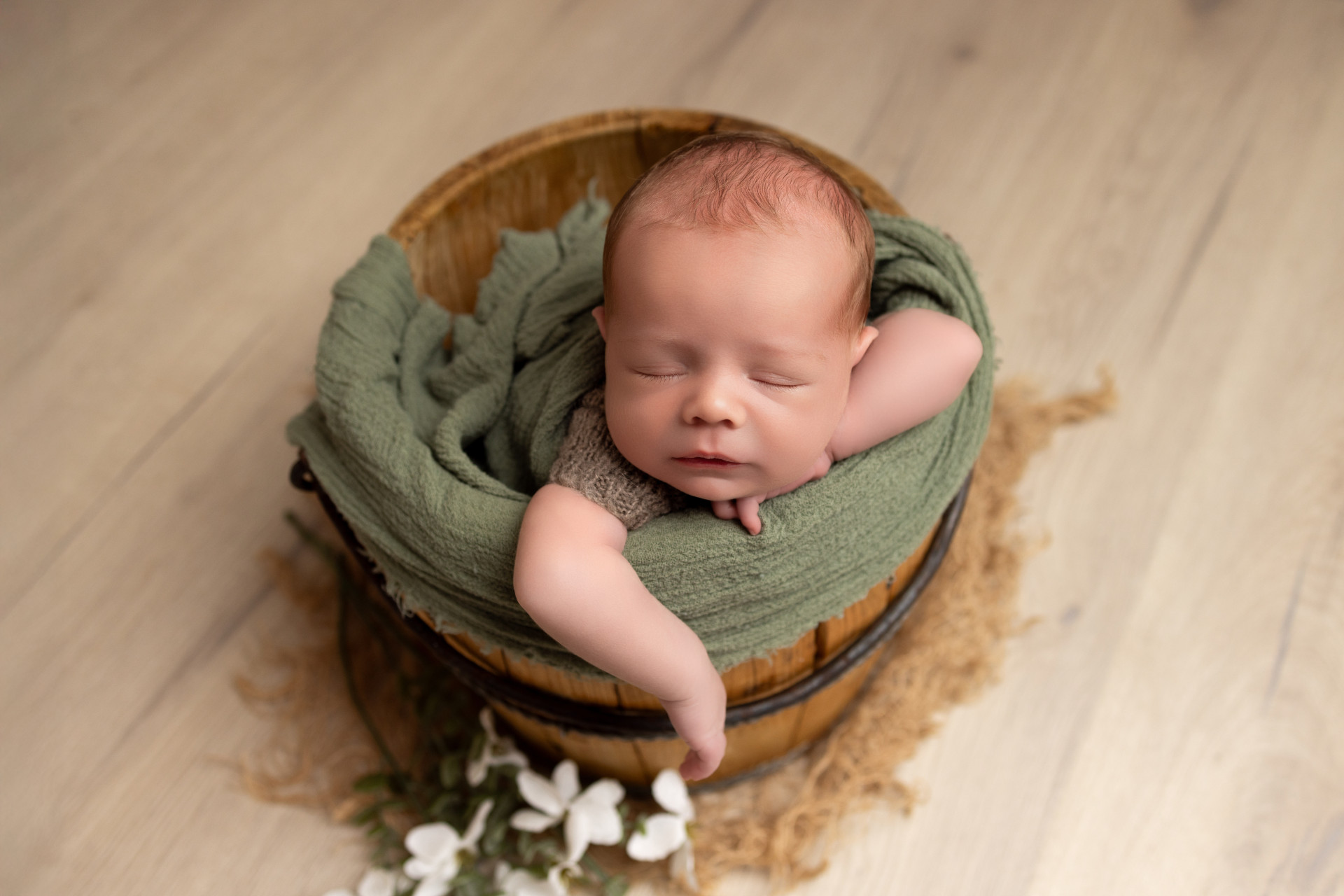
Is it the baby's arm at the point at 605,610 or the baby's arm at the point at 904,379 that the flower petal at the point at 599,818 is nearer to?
the baby's arm at the point at 605,610

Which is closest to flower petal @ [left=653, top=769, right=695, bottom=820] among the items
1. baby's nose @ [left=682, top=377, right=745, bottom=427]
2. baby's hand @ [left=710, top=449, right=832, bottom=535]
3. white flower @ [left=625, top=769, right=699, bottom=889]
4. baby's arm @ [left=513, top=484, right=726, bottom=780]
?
white flower @ [left=625, top=769, right=699, bottom=889]

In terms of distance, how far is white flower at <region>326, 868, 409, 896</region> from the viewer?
3.45 feet

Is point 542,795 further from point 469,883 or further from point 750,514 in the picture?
point 750,514

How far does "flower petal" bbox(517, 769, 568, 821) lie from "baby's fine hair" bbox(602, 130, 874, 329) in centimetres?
51

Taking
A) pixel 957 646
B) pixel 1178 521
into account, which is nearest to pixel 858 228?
pixel 957 646

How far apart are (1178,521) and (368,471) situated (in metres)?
0.95

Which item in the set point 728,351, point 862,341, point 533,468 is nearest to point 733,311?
Answer: point 728,351

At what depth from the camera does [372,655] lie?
47.5 inches

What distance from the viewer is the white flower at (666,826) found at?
3.23 feet

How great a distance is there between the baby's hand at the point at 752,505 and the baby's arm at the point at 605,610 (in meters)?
0.08

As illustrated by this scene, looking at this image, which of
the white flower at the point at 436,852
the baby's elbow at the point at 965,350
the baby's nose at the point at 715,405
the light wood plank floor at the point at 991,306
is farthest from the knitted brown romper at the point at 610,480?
the light wood plank floor at the point at 991,306

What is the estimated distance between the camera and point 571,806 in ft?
3.23

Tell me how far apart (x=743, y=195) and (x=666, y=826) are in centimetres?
61

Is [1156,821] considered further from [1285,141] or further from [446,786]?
[1285,141]
